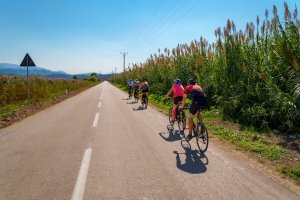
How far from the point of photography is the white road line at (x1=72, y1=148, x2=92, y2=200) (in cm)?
464

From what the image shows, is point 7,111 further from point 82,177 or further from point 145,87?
point 82,177

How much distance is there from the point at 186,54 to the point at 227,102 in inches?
294

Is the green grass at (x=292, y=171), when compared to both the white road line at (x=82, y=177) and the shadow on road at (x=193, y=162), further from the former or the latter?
the white road line at (x=82, y=177)

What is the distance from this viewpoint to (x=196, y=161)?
6582 mm

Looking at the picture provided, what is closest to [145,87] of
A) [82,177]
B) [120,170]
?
[120,170]

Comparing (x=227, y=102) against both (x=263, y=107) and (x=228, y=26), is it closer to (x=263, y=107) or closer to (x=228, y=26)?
→ (x=263, y=107)

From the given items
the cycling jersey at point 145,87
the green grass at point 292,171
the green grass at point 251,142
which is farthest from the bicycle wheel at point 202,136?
the cycling jersey at point 145,87

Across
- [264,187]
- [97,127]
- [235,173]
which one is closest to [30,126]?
[97,127]

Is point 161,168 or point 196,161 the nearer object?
point 161,168

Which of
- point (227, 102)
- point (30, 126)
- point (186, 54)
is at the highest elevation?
point (186, 54)

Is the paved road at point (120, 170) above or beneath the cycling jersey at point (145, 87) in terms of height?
beneath

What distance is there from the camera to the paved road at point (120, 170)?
186 inches

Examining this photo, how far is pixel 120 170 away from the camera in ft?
19.2

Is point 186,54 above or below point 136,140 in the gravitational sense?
above
